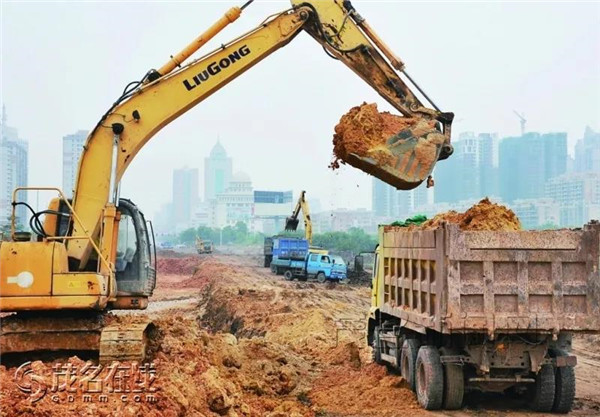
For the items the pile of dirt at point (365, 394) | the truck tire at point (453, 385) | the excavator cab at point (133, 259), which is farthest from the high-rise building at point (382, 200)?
the truck tire at point (453, 385)

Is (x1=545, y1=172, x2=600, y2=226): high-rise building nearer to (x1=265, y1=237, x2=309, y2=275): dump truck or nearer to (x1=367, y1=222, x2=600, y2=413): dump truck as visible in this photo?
(x1=265, y1=237, x2=309, y2=275): dump truck

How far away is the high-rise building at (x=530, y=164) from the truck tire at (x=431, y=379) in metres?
117

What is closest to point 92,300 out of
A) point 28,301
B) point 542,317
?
point 28,301

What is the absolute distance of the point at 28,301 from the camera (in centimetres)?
910

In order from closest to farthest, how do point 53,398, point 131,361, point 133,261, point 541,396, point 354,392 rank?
point 53,398 < point 131,361 < point 541,396 < point 133,261 < point 354,392

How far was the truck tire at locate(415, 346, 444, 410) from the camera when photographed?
9.80 m

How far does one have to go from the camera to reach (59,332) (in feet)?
31.1

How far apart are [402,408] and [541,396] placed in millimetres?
1832

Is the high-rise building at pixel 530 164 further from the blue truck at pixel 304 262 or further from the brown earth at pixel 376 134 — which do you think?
the brown earth at pixel 376 134

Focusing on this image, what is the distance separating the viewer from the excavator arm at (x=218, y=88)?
9.96m

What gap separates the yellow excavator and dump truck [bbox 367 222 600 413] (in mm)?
1734

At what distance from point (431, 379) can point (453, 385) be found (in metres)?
0.30

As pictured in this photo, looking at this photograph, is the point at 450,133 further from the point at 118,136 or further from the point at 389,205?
the point at 389,205

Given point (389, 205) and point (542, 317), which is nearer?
point (542, 317)
